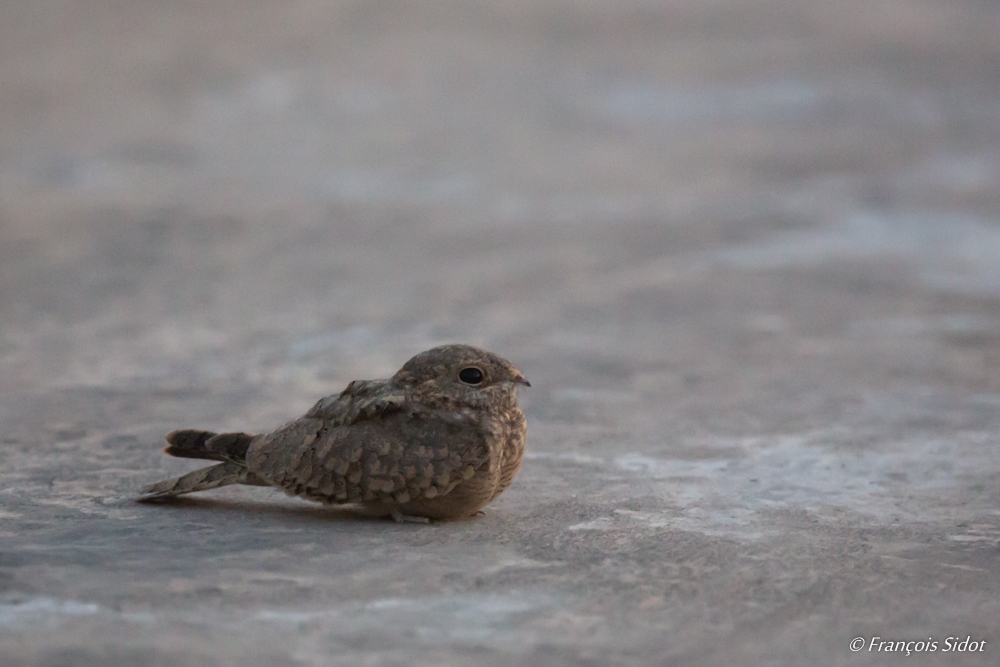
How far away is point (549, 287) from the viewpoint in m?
8.00

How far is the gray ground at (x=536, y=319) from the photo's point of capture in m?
2.84

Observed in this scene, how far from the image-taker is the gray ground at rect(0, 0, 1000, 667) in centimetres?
284

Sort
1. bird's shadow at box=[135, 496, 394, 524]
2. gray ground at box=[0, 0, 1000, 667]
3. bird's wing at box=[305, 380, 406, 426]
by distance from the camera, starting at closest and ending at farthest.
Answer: gray ground at box=[0, 0, 1000, 667] < bird's wing at box=[305, 380, 406, 426] < bird's shadow at box=[135, 496, 394, 524]

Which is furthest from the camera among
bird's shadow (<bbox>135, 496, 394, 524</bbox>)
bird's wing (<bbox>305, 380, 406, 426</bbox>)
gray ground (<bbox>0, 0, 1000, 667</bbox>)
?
bird's shadow (<bbox>135, 496, 394, 524</bbox>)

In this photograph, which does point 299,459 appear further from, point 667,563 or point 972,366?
point 972,366

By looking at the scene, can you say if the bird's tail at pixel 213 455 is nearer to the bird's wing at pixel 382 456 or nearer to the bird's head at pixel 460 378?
the bird's wing at pixel 382 456

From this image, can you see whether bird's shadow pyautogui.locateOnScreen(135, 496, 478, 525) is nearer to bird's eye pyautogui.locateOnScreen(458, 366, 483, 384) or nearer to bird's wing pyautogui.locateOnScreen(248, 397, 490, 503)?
bird's wing pyautogui.locateOnScreen(248, 397, 490, 503)

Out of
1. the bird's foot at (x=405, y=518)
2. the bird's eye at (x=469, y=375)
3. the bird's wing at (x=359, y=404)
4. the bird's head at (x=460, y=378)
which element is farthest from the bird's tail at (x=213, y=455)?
the bird's eye at (x=469, y=375)

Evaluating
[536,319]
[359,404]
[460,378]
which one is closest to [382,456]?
[359,404]

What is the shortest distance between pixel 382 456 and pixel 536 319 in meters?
3.90

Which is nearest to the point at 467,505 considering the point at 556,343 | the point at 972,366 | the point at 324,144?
the point at 556,343

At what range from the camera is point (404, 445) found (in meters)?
3.50

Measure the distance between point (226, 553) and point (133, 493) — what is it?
0.95 meters

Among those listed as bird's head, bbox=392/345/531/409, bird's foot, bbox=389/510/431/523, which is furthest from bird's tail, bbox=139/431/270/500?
bird's head, bbox=392/345/531/409
